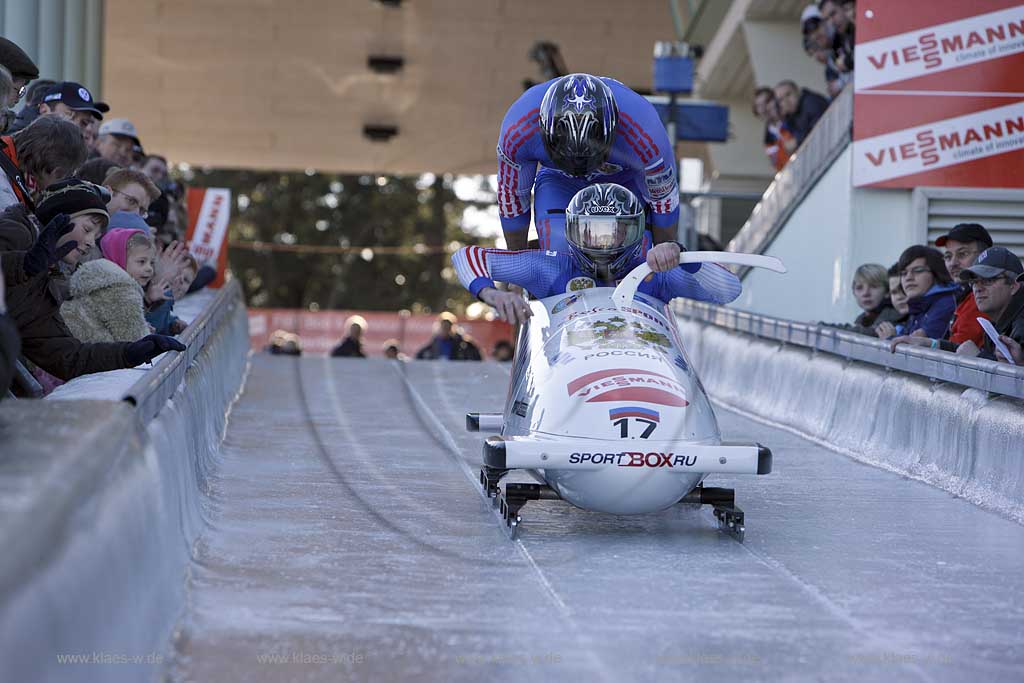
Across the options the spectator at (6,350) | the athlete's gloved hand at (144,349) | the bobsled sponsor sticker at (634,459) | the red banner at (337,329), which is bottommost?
the red banner at (337,329)

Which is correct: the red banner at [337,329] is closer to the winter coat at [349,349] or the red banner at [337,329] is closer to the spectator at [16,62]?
the winter coat at [349,349]

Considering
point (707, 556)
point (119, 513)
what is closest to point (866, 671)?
point (707, 556)

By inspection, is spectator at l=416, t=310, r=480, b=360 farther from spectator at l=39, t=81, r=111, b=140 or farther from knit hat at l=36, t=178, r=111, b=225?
knit hat at l=36, t=178, r=111, b=225

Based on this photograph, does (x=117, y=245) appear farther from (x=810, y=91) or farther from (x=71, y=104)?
(x=810, y=91)

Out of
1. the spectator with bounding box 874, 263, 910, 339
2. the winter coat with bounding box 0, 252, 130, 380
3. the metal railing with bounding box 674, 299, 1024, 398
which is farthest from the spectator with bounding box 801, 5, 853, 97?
the winter coat with bounding box 0, 252, 130, 380

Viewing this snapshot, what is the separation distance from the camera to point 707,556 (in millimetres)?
3738

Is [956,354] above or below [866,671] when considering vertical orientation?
above

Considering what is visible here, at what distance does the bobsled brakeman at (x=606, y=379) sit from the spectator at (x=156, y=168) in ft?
12.4

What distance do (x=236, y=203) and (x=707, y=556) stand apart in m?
37.4


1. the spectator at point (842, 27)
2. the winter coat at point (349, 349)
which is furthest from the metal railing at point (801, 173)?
the winter coat at point (349, 349)

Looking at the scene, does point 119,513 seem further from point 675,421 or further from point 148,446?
point 675,421

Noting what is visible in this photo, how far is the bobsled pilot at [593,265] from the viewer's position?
14.3 ft

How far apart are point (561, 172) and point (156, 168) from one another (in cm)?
354

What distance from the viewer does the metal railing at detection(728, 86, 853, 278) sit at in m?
9.01
